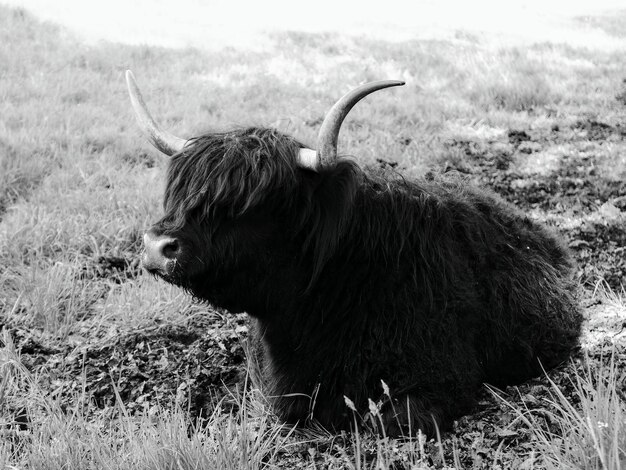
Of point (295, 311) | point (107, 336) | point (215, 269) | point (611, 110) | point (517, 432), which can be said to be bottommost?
point (107, 336)

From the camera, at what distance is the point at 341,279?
3.51m

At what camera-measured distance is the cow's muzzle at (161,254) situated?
3.13m

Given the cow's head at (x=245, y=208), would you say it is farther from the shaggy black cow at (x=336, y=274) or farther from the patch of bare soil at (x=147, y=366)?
the patch of bare soil at (x=147, y=366)

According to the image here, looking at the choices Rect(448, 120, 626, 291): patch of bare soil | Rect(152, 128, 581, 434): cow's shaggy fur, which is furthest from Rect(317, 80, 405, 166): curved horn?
Rect(448, 120, 626, 291): patch of bare soil

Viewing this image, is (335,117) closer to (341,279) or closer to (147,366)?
(341,279)

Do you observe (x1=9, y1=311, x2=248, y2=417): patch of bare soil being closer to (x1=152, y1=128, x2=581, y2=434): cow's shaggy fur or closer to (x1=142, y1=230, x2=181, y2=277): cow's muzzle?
(x1=152, y1=128, x2=581, y2=434): cow's shaggy fur

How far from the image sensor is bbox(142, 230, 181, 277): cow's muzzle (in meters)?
3.13

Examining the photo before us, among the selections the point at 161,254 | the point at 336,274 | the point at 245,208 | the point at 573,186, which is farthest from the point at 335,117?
the point at 573,186

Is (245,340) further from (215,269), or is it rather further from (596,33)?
(596,33)

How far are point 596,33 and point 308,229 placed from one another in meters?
12.0

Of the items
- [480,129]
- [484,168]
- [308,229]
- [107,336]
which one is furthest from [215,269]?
[480,129]

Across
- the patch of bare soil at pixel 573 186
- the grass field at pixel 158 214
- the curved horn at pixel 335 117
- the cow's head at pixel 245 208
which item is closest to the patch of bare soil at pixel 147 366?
the grass field at pixel 158 214

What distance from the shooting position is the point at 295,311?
353 cm

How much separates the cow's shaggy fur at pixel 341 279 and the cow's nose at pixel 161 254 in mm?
39
